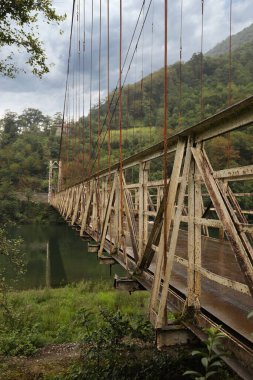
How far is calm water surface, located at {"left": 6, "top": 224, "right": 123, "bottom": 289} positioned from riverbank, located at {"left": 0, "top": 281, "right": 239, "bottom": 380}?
126 cm

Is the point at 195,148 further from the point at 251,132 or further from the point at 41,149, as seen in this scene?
the point at 41,149

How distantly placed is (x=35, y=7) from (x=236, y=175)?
14.3 ft

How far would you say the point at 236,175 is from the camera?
1541mm

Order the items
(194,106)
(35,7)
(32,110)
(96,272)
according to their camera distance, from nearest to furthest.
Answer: (35,7)
(96,272)
(194,106)
(32,110)

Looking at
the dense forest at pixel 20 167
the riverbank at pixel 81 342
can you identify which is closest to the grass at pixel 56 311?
the riverbank at pixel 81 342

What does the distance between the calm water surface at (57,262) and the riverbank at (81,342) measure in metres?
1.26

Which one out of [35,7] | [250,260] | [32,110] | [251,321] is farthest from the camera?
[32,110]

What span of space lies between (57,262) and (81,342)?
35.5 feet

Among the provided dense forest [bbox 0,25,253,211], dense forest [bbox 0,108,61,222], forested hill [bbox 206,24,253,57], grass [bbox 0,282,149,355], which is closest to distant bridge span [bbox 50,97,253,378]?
dense forest [bbox 0,25,253,211]

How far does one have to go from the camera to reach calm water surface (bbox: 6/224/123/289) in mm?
12426

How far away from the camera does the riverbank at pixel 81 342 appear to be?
3803 millimetres

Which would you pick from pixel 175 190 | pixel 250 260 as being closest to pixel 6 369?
pixel 175 190

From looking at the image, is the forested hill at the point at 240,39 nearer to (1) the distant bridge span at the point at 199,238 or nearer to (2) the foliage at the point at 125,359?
(2) the foliage at the point at 125,359

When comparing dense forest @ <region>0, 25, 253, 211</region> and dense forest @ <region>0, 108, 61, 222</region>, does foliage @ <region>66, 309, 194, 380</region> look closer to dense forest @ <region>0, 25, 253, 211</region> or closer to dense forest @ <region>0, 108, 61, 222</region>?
dense forest @ <region>0, 25, 253, 211</region>
